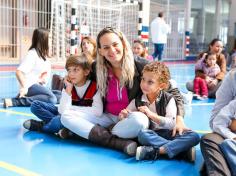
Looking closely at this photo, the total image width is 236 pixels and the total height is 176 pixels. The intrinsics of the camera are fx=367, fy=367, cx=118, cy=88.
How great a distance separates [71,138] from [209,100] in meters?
2.70

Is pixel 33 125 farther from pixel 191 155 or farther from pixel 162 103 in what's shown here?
pixel 191 155

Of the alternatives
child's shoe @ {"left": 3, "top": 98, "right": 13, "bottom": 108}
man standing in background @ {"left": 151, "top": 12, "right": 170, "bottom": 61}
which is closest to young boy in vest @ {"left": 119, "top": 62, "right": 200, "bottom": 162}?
child's shoe @ {"left": 3, "top": 98, "right": 13, "bottom": 108}

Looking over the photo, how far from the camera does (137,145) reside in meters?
2.33

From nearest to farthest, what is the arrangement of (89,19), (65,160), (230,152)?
(230,152) < (65,160) < (89,19)

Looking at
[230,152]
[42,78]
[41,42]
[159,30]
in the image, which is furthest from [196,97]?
[159,30]

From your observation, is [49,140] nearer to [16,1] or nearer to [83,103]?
[83,103]

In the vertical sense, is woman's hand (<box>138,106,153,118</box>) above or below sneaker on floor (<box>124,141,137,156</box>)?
above

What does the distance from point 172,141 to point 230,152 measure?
0.45 m

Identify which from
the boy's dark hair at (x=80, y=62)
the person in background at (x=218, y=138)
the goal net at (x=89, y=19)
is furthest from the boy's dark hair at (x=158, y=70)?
the goal net at (x=89, y=19)

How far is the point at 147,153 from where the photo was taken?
2.17 meters

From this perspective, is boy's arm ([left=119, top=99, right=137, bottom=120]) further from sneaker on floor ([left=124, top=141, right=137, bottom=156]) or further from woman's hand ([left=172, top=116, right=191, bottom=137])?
woman's hand ([left=172, top=116, right=191, bottom=137])

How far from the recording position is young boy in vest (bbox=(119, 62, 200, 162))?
85.1 inches

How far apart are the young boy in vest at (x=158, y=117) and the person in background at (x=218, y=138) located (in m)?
0.23

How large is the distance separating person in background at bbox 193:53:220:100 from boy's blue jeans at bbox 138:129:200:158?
2.80 meters
